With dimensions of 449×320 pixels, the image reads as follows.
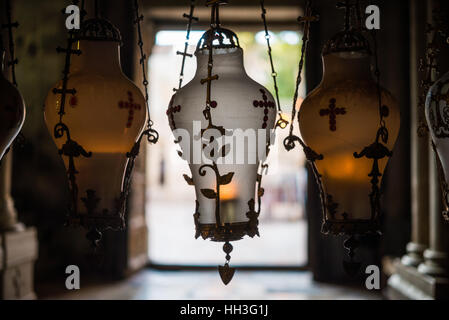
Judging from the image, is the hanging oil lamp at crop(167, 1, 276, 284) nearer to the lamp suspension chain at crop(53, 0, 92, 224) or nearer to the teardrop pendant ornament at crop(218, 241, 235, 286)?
the teardrop pendant ornament at crop(218, 241, 235, 286)

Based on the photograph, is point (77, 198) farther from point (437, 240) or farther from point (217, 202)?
point (437, 240)

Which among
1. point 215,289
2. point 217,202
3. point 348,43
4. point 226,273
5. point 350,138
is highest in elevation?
point 348,43

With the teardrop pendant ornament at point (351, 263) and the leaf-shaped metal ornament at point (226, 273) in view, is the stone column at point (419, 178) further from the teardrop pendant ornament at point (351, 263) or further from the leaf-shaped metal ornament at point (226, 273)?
the leaf-shaped metal ornament at point (226, 273)

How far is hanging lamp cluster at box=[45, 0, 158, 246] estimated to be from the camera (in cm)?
97

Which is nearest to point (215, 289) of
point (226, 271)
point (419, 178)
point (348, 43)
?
point (419, 178)

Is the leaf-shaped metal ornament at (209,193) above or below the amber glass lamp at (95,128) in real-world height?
below

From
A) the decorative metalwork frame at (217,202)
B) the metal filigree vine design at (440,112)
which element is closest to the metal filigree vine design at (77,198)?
the decorative metalwork frame at (217,202)

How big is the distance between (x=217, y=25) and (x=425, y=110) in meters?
0.45

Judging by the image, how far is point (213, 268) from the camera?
568 cm

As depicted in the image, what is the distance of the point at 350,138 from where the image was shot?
0.98 metres

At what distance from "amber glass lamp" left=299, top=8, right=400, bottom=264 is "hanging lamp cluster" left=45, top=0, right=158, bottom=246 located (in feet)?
1.15

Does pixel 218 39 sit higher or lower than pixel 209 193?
higher

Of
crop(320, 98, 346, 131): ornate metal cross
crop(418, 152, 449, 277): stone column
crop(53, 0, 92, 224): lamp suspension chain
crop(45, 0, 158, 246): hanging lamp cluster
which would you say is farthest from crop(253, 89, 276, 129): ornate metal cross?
crop(418, 152, 449, 277): stone column

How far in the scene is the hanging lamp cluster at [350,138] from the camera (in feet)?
3.19
